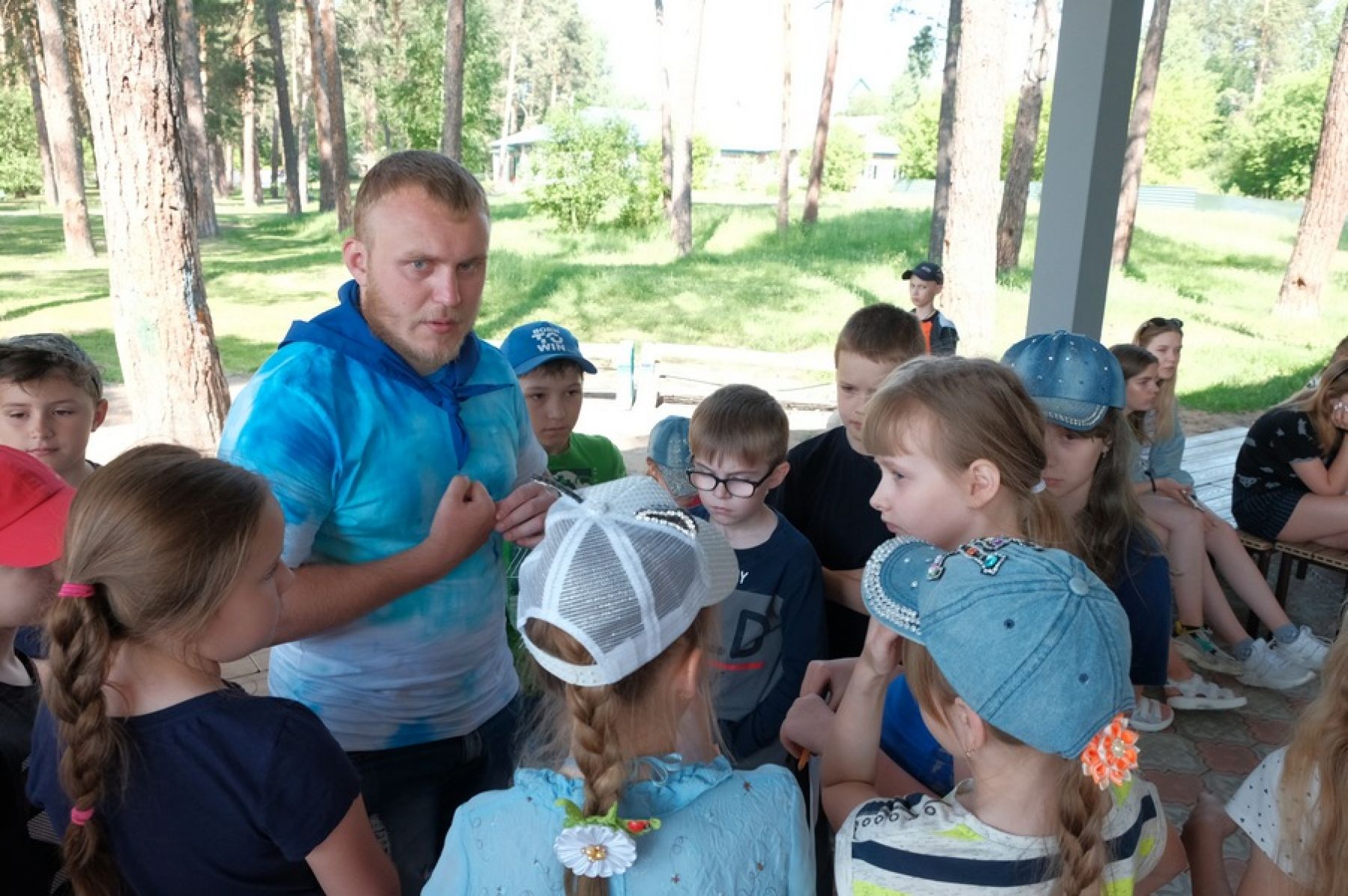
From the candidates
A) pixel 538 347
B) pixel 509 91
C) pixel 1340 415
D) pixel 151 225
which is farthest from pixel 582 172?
pixel 509 91

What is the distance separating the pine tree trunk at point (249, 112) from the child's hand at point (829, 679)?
30.3 metres

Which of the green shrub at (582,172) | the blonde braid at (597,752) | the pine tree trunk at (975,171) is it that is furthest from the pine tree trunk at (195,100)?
the blonde braid at (597,752)

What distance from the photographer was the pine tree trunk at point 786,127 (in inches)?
918

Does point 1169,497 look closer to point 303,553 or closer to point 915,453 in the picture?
point 915,453

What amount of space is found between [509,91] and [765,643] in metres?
61.5

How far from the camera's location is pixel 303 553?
160 centimetres

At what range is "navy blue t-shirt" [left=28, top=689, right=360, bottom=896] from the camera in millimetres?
1265

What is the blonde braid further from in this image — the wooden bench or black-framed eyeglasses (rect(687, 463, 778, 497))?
the wooden bench

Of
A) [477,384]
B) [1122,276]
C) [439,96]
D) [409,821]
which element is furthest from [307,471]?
[439,96]

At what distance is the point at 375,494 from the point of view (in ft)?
5.43

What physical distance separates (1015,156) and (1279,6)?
105 feet

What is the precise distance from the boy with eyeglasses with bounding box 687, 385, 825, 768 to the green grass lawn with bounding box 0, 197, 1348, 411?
960cm

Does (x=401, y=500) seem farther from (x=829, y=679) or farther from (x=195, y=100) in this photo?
(x=195, y=100)

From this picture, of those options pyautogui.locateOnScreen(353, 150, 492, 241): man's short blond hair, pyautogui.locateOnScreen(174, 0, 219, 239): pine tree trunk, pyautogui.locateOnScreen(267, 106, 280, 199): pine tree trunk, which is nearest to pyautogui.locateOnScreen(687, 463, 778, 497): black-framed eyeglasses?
pyautogui.locateOnScreen(353, 150, 492, 241): man's short blond hair
